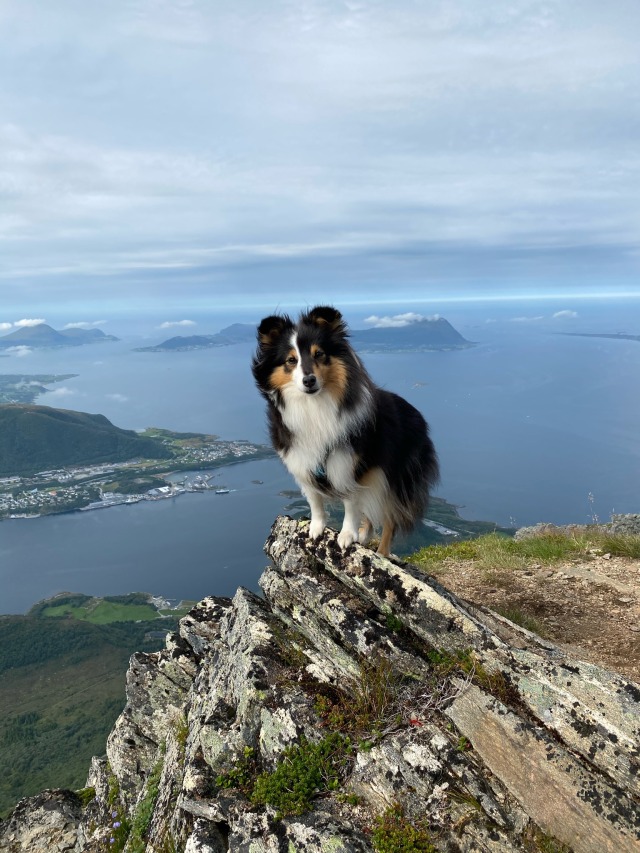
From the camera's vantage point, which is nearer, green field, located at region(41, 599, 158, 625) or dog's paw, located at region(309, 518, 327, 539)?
dog's paw, located at region(309, 518, 327, 539)

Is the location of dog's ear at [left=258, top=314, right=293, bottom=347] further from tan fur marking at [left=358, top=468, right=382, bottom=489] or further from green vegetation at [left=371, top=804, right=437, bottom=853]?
green vegetation at [left=371, top=804, right=437, bottom=853]

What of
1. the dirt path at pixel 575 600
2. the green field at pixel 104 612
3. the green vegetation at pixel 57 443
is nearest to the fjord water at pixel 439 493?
the green field at pixel 104 612

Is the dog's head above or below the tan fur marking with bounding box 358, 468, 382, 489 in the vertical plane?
above

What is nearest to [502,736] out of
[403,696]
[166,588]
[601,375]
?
[403,696]

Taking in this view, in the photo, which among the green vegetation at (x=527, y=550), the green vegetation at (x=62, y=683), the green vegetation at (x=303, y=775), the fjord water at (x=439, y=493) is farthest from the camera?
the fjord water at (x=439, y=493)

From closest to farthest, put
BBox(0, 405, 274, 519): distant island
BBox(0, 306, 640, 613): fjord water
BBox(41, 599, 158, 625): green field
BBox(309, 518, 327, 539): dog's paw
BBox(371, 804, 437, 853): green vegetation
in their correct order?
1. BBox(371, 804, 437, 853): green vegetation
2. BBox(309, 518, 327, 539): dog's paw
3. BBox(41, 599, 158, 625): green field
4. BBox(0, 306, 640, 613): fjord water
5. BBox(0, 405, 274, 519): distant island

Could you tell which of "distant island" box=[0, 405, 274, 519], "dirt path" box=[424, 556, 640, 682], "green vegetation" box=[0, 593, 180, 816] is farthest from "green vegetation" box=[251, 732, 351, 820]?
"distant island" box=[0, 405, 274, 519]

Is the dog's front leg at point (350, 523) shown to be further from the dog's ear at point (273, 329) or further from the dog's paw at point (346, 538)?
the dog's ear at point (273, 329)
